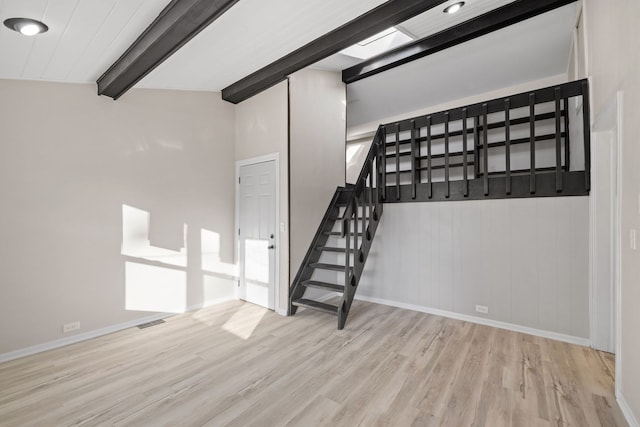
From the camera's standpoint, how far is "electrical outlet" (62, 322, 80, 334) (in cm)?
304

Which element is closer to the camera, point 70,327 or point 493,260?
point 70,327

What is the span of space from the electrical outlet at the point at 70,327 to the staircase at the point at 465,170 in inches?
88.9

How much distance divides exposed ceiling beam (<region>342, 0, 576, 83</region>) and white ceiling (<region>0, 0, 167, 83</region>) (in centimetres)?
308

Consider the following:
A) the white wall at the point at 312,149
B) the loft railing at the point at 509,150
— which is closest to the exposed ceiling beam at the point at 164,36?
the white wall at the point at 312,149

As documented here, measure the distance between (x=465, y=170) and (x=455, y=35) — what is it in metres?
1.62

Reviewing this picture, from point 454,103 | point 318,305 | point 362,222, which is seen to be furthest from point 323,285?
point 454,103

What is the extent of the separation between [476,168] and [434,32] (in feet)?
5.78

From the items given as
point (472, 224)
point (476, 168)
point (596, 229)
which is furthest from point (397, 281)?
point (596, 229)

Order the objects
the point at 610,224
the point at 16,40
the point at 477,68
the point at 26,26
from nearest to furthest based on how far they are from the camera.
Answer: the point at 26,26, the point at 16,40, the point at 610,224, the point at 477,68

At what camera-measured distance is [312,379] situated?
2.40 meters

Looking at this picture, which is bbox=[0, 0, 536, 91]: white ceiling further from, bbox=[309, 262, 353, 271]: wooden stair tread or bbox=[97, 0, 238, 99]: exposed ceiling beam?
bbox=[309, 262, 353, 271]: wooden stair tread

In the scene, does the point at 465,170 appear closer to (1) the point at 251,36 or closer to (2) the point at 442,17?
(2) the point at 442,17

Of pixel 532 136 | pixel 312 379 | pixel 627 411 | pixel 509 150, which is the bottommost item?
pixel 312 379

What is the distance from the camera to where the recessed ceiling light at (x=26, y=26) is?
195 cm
